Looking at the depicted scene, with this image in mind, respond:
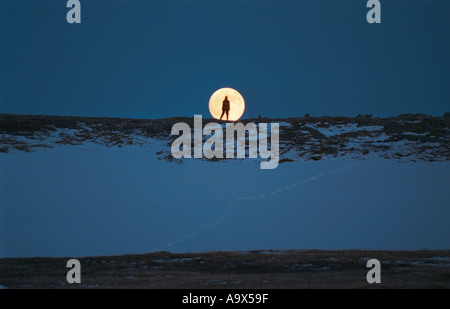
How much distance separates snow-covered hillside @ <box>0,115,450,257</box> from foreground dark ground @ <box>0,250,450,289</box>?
5.30 ft

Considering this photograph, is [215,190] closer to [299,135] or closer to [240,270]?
[299,135]

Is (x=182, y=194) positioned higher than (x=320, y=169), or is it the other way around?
(x=320, y=169)

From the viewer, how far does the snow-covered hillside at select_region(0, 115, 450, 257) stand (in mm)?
16250

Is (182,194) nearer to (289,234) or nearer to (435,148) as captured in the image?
(289,234)

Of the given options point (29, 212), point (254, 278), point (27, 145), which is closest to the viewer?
point (254, 278)

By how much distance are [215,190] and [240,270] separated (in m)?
9.33

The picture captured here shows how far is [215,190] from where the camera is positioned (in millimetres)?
21062

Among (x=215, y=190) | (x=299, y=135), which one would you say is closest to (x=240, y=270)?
(x=215, y=190)

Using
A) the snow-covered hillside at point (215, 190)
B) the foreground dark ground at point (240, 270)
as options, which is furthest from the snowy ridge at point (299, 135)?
the foreground dark ground at point (240, 270)

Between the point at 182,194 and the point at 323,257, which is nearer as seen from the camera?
the point at 323,257
